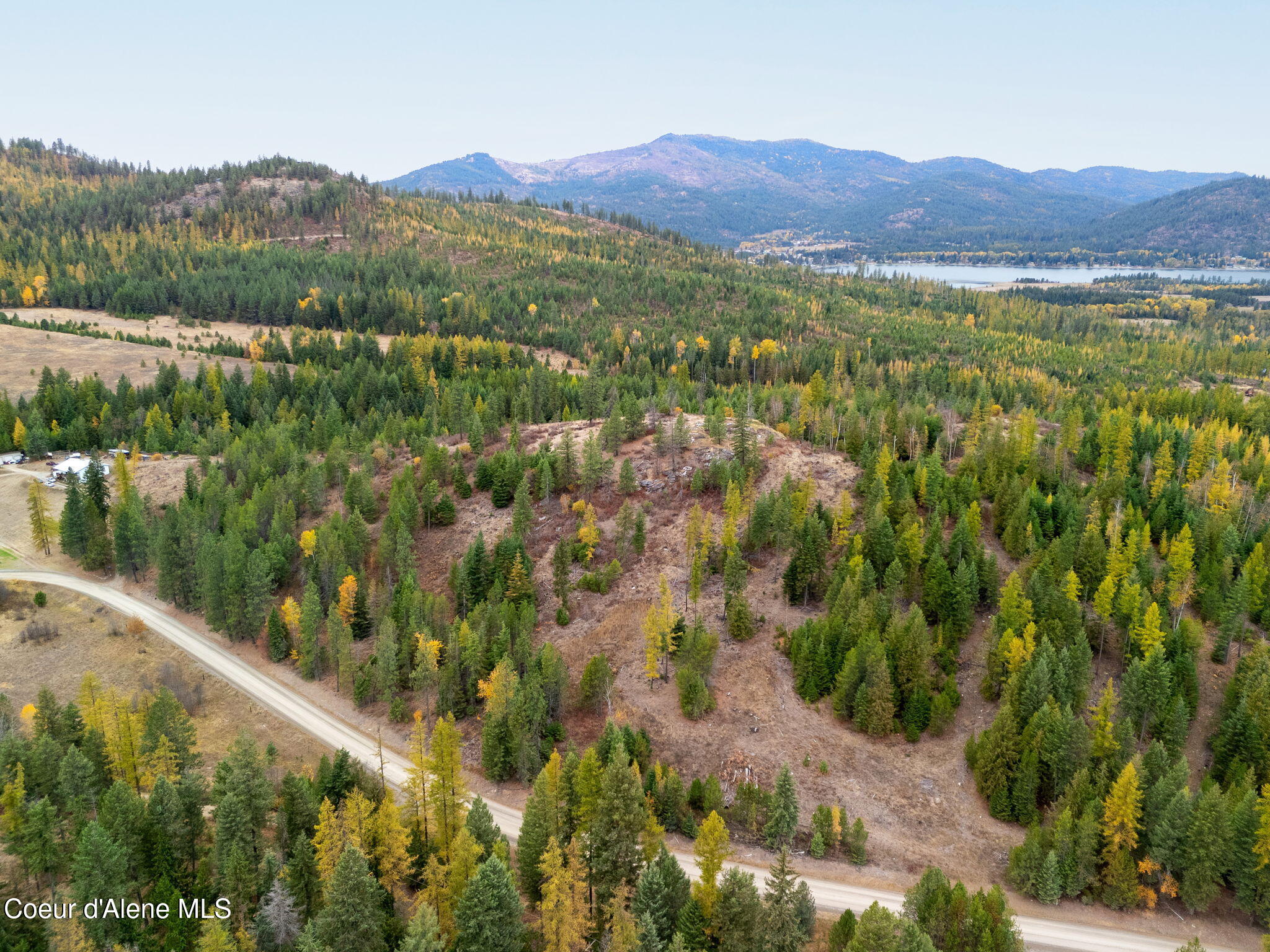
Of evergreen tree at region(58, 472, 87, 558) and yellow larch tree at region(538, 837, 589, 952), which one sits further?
evergreen tree at region(58, 472, 87, 558)

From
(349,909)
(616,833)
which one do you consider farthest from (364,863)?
(616,833)

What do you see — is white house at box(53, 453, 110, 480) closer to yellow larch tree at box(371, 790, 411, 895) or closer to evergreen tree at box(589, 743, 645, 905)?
yellow larch tree at box(371, 790, 411, 895)

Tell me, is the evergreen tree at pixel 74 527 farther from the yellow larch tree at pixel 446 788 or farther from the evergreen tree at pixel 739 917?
the evergreen tree at pixel 739 917

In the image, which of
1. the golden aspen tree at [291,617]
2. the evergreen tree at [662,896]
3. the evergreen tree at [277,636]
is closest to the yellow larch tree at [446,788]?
the evergreen tree at [662,896]

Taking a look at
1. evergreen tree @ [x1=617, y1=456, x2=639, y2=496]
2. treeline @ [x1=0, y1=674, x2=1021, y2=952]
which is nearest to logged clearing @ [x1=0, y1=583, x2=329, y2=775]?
treeline @ [x1=0, y1=674, x2=1021, y2=952]

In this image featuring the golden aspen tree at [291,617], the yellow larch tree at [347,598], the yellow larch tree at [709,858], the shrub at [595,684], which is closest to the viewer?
the yellow larch tree at [709,858]
